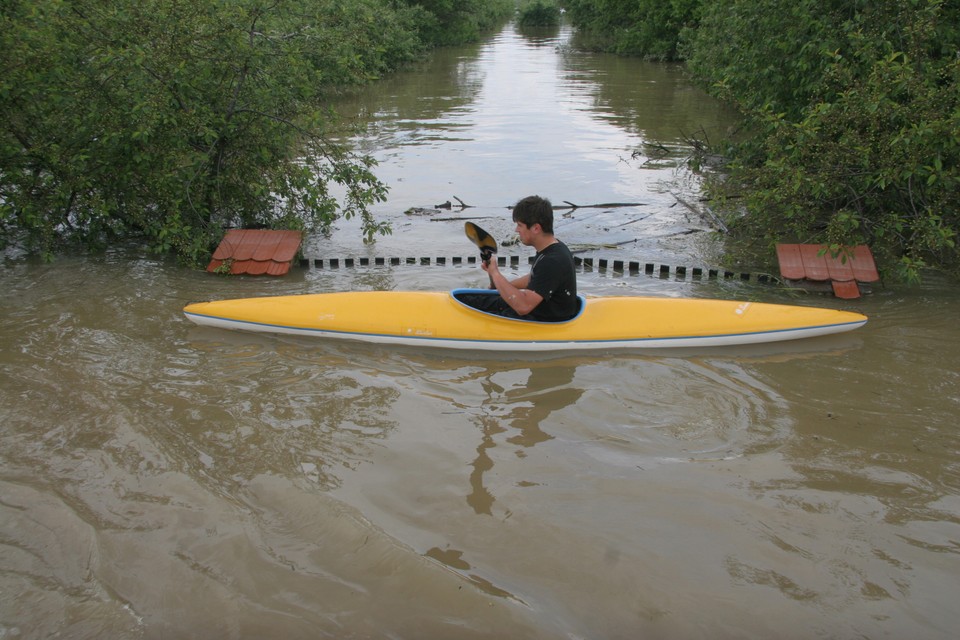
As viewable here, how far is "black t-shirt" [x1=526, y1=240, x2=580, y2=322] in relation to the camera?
506 cm

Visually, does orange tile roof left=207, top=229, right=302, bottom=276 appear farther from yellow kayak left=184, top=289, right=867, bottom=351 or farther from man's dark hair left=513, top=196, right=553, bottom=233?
man's dark hair left=513, top=196, right=553, bottom=233

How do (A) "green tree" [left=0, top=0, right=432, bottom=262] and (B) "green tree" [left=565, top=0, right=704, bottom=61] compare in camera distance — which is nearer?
(A) "green tree" [left=0, top=0, right=432, bottom=262]

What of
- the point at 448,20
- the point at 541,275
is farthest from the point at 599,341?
the point at 448,20

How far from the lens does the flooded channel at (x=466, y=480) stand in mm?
2967

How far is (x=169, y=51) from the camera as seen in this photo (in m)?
6.85

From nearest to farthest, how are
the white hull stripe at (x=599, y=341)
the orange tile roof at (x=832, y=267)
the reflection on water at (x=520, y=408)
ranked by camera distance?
1. the reflection on water at (x=520, y=408)
2. the white hull stripe at (x=599, y=341)
3. the orange tile roof at (x=832, y=267)

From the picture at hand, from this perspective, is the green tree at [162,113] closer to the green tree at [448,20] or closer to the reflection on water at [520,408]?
the reflection on water at [520,408]

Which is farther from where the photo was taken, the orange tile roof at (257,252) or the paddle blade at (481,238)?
the orange tile roof at (257,252)

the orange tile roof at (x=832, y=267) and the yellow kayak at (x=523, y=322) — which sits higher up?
the orange tile roof at (x=832, y=267)

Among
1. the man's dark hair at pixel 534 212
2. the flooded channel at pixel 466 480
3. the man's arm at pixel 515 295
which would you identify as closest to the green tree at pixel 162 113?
the flooded channel at pixel 466 480

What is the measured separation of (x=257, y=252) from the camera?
7.31m

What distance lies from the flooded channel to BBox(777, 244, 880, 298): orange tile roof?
18 cm

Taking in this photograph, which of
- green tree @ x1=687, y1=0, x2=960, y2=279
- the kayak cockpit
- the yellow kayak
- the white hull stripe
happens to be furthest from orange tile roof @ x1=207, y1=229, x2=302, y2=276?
green tree @ x1=687, y1=0, x2=960, y2=279

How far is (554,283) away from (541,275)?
0.11 meters
